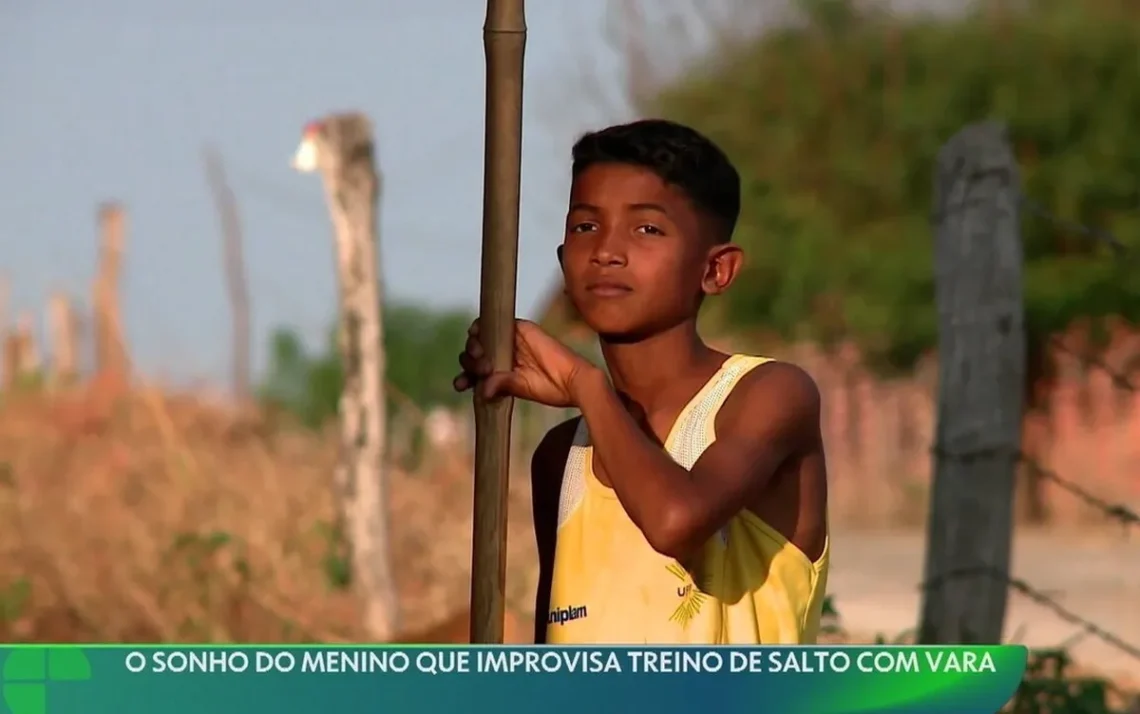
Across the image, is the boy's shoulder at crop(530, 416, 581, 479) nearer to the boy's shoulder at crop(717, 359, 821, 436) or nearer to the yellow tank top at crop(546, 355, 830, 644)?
the yellow tank top at crop(546, 355, 830, 644)

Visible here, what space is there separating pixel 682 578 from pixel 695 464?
14 cm

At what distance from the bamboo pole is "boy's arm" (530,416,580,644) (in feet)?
0.57

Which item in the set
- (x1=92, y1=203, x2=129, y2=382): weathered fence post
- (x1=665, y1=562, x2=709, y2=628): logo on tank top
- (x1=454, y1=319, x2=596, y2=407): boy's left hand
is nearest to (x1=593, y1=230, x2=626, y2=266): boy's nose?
(x1=454, y1=319, x2=596, y2=407): boy's left hand

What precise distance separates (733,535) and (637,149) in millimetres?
467

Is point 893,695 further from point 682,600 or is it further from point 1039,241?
point 1039,241

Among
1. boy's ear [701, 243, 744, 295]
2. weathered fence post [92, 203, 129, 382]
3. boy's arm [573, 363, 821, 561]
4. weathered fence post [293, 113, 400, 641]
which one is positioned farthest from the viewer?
weathered fence post [92, 203, 129, 382]

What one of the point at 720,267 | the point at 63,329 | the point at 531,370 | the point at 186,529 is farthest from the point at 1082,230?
the point at 63,329

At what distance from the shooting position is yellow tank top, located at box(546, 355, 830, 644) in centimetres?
249

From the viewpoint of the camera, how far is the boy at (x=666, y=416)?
246 cm

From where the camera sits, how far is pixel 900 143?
16609 mm

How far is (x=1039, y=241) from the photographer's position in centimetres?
1672

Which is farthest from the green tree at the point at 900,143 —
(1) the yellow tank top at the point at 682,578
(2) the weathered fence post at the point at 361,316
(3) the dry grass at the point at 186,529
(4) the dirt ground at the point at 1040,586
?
(1) the yellow tank top at the point at 682,578

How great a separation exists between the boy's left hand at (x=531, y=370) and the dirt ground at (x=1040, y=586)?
3.54 meters

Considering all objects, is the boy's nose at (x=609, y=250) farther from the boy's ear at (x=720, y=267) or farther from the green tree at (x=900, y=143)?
the green tree at (x=900, y=143)
